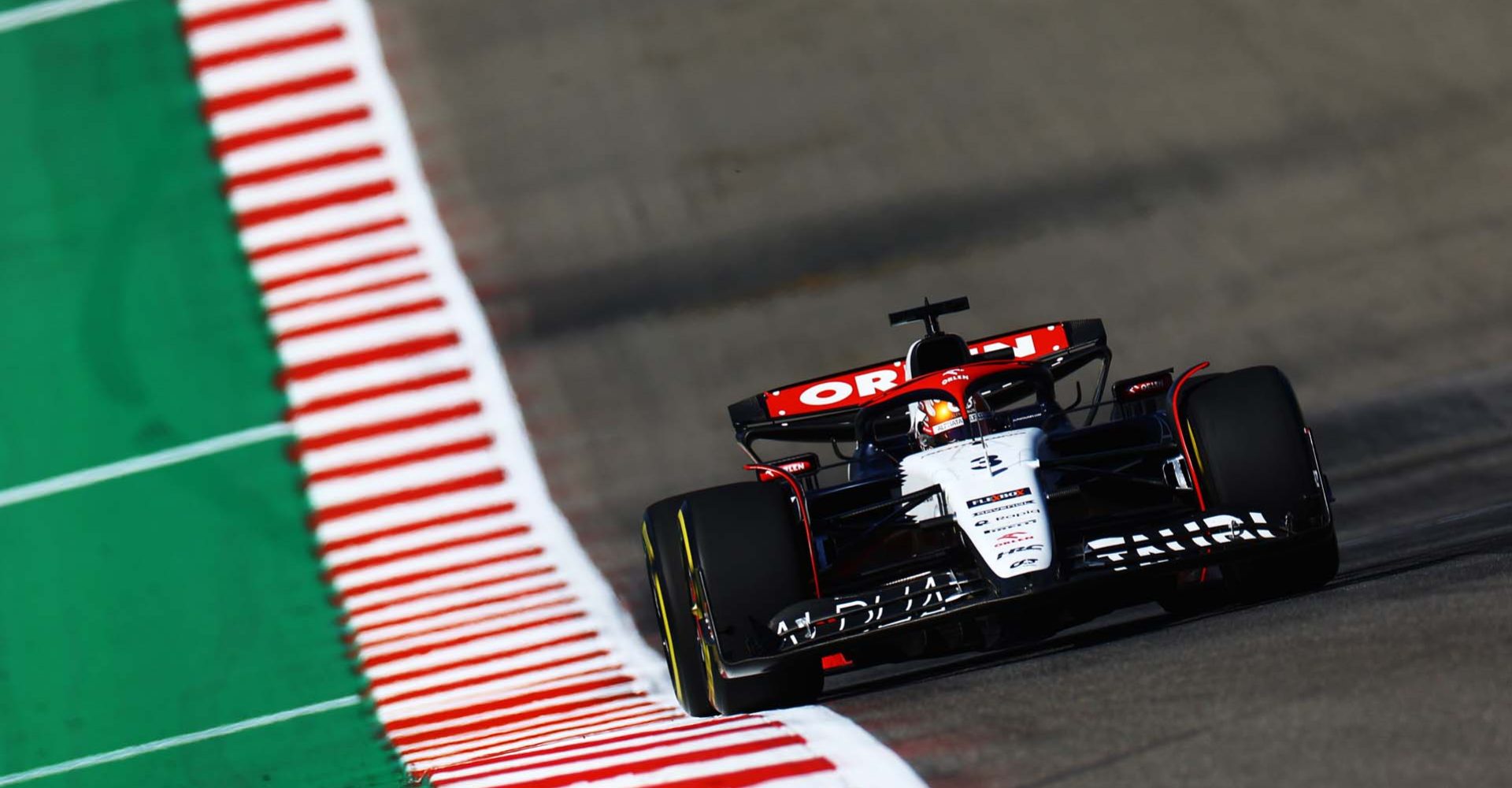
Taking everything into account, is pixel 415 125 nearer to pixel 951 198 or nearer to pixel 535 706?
pixel 951 198

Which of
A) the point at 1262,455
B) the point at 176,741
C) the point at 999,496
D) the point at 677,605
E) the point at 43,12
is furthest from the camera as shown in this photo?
the point at 43,12

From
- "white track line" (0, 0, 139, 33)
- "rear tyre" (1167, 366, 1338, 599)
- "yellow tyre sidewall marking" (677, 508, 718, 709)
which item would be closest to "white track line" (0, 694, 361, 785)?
"yellow tyre sidewall marking" (677, 508, 718, 709)

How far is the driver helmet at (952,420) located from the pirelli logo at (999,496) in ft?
3.03

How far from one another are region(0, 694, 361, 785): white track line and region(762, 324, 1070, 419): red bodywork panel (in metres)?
3.27

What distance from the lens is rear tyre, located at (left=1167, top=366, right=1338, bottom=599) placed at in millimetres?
6598

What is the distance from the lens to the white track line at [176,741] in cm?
1023

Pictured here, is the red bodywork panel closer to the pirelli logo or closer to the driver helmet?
the driver helmet

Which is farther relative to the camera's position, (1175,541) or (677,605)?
(677,605)

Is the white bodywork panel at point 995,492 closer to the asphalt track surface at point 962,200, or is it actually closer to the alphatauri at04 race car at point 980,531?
the alphatauri at04 race car at point 980,531

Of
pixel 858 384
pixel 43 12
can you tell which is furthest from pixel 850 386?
pixel 43 12

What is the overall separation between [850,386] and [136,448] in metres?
5.89

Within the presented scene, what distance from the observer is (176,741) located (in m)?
10.5

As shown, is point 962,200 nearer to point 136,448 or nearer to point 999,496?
point 136,448

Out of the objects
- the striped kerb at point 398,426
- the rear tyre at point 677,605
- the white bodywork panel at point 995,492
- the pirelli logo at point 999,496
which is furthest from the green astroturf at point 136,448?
the pirelli logo at point 999,496
